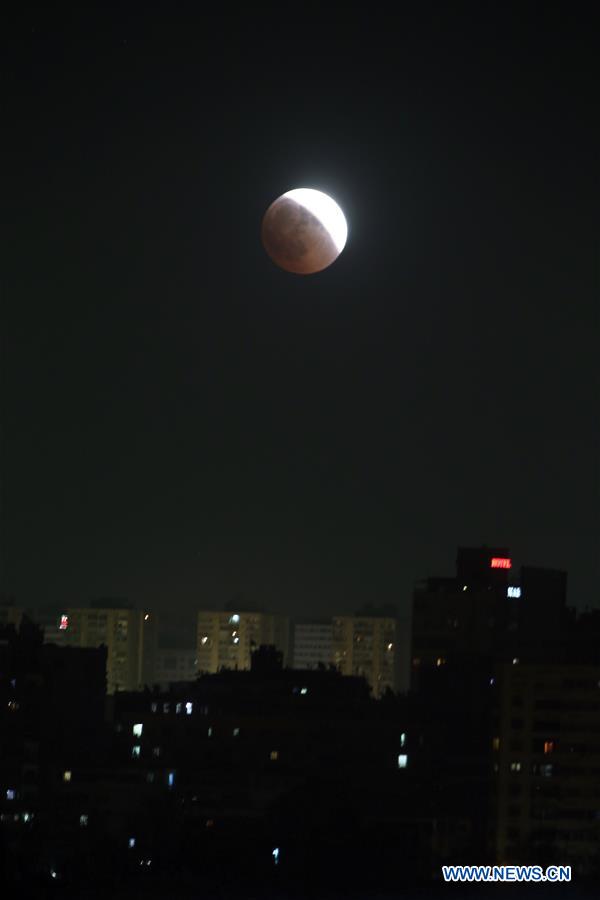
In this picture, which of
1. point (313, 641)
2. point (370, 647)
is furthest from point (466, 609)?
point (313, 641)

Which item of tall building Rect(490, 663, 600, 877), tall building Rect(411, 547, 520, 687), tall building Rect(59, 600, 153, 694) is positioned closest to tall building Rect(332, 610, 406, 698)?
tall building Rect(411, 547, 520, 687)

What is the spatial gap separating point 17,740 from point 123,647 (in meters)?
3.23

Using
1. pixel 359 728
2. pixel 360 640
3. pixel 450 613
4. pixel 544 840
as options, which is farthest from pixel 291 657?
pixel 544 840

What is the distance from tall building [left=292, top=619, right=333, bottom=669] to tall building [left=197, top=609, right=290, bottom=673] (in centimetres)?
10

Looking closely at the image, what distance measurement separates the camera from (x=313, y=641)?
37.6ft

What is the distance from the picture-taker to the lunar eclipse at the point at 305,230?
24.1 ft

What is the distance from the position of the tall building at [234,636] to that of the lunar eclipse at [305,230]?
373cm

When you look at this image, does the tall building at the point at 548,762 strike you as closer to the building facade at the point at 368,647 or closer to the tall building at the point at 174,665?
the building facade at the point at 368,647

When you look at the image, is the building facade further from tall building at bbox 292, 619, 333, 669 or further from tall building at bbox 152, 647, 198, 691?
tall building at bbox 152, 647, 198, 691

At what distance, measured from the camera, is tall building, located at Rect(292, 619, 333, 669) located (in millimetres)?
11102

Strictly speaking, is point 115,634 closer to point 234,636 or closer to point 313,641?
point 234,636

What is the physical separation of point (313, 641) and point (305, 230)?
15.4ft

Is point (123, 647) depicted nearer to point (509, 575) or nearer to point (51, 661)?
point (51, 661)

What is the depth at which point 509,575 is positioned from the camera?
1008 cm
